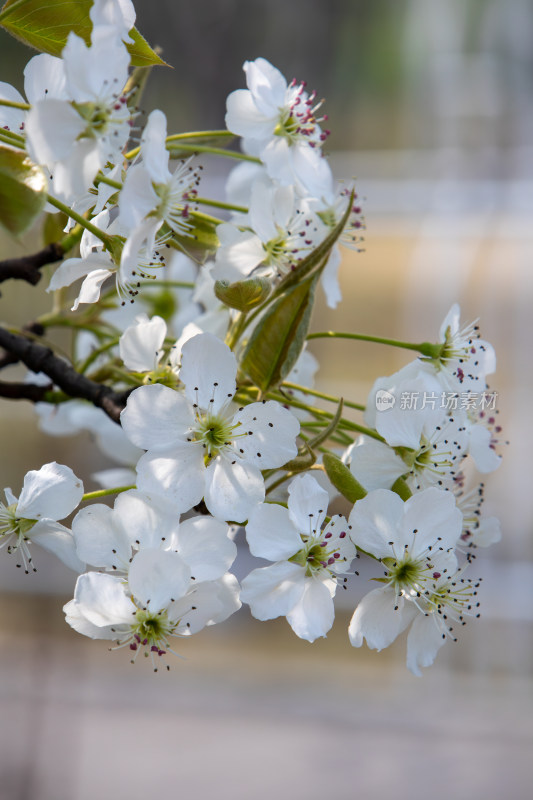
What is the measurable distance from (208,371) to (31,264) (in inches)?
4.4

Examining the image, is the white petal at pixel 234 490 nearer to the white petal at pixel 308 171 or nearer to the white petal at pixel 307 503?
the white petal at pixel 307 503

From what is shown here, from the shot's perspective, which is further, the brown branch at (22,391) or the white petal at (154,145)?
the brown branch at (22,391)

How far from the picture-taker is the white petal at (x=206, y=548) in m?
0.26

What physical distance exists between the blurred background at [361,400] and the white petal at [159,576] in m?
1.29

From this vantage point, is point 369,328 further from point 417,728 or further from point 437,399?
point 437,399

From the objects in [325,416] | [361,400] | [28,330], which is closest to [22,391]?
[28,330]

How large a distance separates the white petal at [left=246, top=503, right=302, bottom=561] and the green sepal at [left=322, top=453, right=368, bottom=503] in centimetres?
2

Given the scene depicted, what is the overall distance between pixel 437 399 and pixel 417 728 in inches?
61.8

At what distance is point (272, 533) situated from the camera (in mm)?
276

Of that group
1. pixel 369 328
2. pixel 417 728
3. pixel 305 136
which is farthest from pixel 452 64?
pixel 305 136

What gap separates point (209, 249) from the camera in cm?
33

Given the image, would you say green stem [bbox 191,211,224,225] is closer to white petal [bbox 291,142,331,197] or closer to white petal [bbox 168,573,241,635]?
white petal [bbox 291,142,331,197]

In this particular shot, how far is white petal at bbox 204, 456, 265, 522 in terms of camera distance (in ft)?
0.86

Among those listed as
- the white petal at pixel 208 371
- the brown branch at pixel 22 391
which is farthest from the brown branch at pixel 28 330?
the white petal at pixel 208 371
